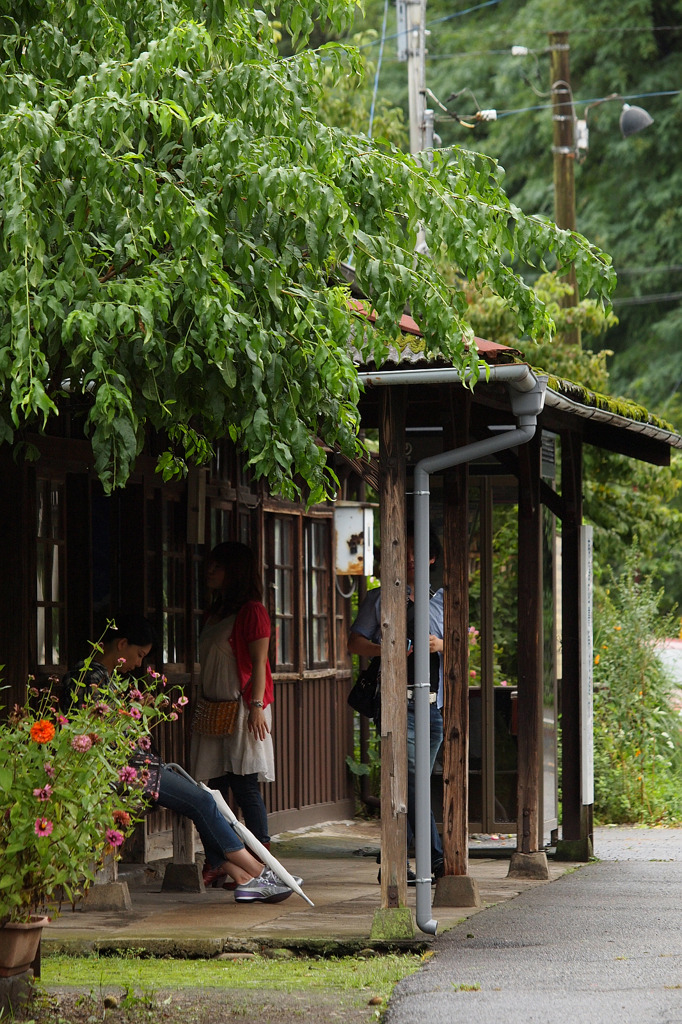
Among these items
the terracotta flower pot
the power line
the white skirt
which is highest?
the power line

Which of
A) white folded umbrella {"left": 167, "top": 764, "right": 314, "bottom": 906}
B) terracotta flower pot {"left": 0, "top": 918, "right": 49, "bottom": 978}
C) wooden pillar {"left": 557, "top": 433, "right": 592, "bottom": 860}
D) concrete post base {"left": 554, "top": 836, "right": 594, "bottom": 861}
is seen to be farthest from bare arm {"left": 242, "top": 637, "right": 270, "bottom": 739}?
terracotta flower pot {"left": 0, "top": 918, "right": 49, "bottom": 978}

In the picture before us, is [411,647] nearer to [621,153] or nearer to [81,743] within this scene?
[81,743]

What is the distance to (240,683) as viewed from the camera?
946cm

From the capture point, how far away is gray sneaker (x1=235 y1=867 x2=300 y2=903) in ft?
28.9

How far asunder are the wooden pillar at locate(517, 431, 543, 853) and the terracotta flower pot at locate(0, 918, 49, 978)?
4502 millimetres

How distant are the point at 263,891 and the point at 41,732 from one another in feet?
11.0

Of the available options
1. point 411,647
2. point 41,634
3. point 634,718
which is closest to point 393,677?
point 411,647

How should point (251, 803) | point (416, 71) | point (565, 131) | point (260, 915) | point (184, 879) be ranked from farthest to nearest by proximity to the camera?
point (565, 131) → point (416, 71) → point (251, 803) → point (184, 879) → point (260, 915)

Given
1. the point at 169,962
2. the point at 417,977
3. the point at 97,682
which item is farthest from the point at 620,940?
the point at 97,682

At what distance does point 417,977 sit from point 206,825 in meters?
2.02

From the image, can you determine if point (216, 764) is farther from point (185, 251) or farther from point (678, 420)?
point (678, 420)

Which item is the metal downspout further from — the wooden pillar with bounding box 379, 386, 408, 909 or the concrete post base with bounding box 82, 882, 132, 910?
the concrete post base with bounding box 82, 882, 132, 910

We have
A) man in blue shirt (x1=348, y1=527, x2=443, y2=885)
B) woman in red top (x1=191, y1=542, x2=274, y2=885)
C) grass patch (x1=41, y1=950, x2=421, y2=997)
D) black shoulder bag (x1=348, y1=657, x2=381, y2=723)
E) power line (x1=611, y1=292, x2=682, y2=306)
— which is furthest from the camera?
power line (x1=611, y1=292, x2=682, y2=306)

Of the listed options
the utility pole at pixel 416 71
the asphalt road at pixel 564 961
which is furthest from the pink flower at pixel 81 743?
the utility pole at pixel 416 71
